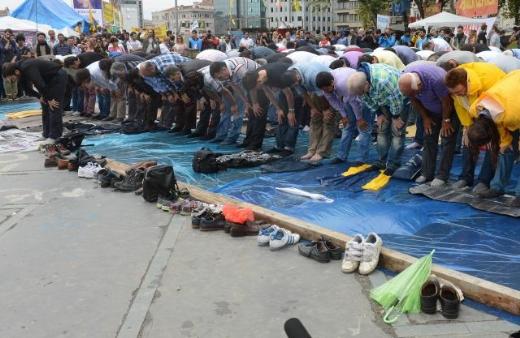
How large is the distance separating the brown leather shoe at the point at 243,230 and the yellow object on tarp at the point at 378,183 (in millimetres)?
1635

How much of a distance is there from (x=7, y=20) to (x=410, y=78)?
64.9ft

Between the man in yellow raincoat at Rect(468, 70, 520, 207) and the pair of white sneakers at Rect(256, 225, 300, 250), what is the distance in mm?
1895

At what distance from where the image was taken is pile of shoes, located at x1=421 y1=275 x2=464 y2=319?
10.9 feet

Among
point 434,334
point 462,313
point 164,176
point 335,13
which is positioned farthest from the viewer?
point 335,13

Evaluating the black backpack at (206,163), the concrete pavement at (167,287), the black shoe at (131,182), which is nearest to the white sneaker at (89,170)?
the black shoe at (131,182)

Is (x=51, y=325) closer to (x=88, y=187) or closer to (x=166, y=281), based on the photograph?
(x=166, y=281)

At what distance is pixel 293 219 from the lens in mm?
5043

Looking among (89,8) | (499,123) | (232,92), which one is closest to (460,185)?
(499,123)

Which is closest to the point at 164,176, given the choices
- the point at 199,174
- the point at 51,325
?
the point at 199,174

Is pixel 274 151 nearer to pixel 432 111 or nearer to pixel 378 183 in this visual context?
pixel 378 183

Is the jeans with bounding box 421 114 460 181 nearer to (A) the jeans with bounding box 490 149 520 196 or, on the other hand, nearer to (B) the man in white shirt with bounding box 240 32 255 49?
(A) the jeans with bounding box 490 149 520 196

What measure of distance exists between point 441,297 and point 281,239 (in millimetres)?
1577

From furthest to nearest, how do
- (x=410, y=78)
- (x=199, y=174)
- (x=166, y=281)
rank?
(x=199, y=174) → (x=410, y=78) → (x=166, y=281)

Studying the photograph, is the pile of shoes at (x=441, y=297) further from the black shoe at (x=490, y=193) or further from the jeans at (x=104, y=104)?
the jeans at (x=104, y=104)
